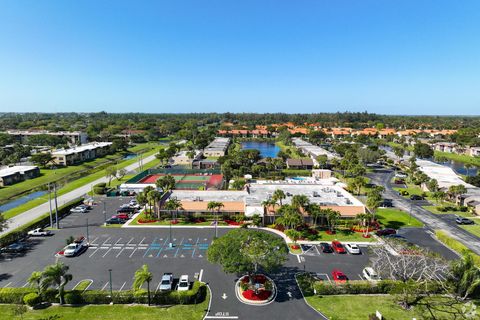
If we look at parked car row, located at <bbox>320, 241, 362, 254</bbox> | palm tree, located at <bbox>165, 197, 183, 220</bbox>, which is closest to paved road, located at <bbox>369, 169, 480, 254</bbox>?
parked car row, located at <bbox>320, 241, 362, 254</bbox>

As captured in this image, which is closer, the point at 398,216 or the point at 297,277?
the point at 297,277

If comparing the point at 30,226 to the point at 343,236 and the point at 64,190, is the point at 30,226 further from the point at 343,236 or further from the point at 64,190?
the point at 343,236

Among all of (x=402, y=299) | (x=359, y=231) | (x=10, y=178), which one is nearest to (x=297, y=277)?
(x=402, y=299)

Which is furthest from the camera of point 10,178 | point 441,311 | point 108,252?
point 10,178

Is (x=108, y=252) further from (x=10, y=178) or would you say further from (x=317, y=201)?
(x=10, y=178)

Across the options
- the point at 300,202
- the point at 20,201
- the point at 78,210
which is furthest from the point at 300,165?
the point at 20,201

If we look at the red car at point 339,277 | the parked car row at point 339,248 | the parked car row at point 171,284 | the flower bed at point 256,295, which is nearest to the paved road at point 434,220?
the parked car row at point 339,248

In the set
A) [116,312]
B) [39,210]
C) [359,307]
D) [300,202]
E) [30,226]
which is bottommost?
[359,307]
